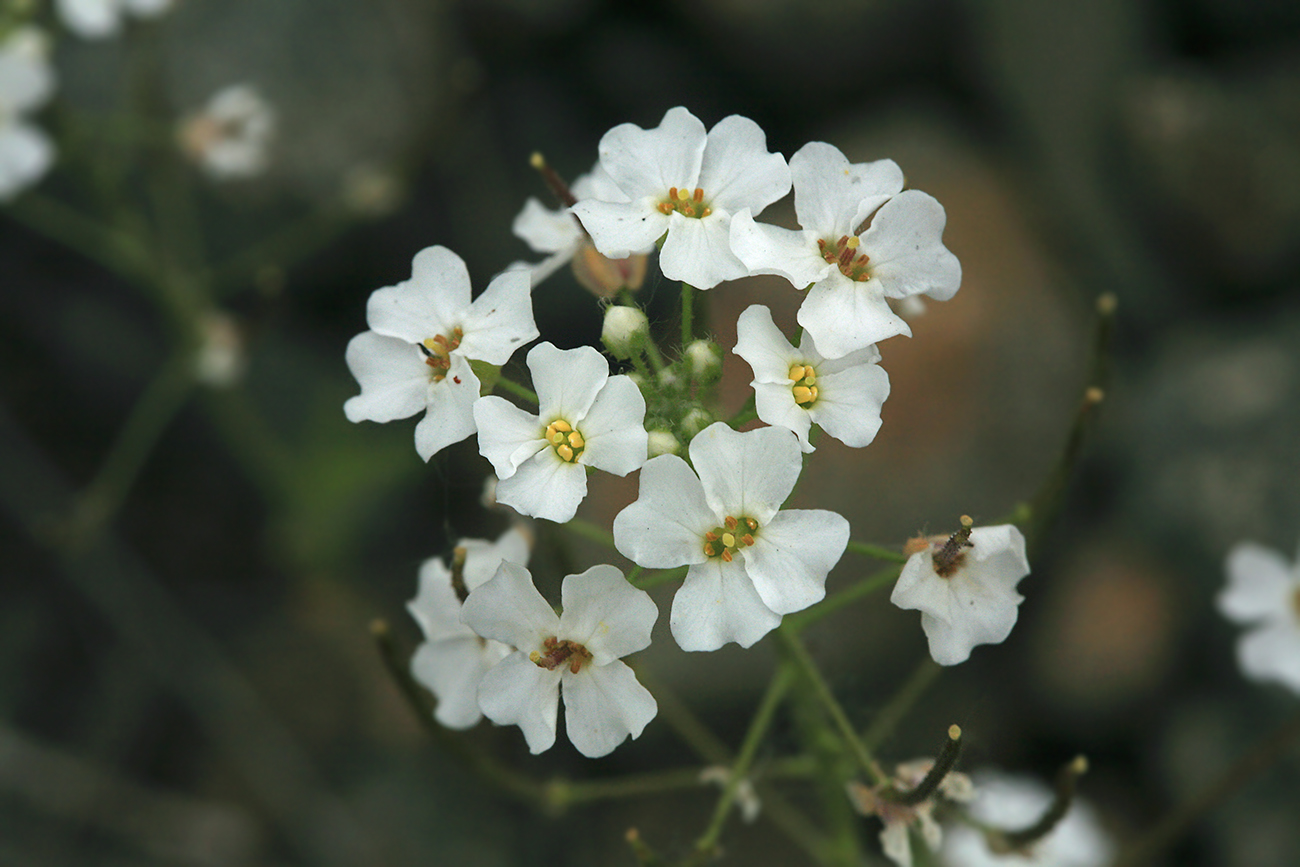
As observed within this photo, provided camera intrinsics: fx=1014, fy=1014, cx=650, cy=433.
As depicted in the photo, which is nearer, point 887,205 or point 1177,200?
point 887,205

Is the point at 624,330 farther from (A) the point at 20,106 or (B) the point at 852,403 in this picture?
(A) the point at 20,106

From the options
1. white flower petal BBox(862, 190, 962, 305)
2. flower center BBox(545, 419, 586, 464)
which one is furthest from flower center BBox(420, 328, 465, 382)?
white flower petal BBox(862, 190, 962, 305)

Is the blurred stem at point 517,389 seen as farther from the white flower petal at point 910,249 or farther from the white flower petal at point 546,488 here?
the white flower petal at point 910,249

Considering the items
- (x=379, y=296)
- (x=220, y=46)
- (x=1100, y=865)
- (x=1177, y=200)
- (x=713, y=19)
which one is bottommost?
(x=1100, y=865)

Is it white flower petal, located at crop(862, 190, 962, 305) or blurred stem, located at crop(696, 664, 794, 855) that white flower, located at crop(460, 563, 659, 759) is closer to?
blurred stem, located at crop(696, 664, 794, 855)

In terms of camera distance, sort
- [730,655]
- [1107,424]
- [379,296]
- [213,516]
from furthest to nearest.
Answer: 1. [213,516]
2. [1107,424]
3. [730,655]
4. [379,296]

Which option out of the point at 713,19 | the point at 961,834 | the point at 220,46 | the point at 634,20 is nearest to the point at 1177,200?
the point at 713,19

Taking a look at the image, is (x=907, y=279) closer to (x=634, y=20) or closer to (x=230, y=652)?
(x=634, y=20)

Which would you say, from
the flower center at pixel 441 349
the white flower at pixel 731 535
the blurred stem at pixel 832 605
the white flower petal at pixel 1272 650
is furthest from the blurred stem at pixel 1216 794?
the flower center at pixel 441 349
